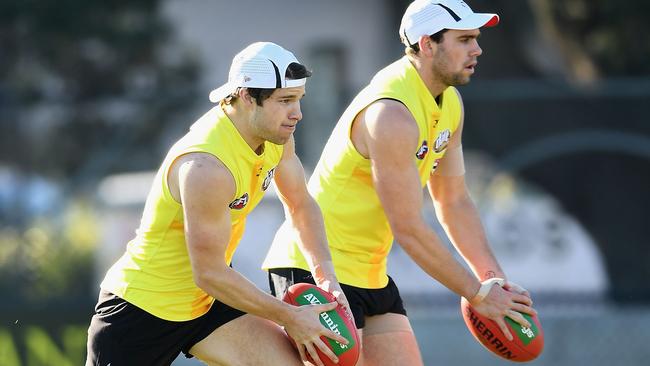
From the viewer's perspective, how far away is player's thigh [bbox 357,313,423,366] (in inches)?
205

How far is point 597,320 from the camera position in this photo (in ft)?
30.2

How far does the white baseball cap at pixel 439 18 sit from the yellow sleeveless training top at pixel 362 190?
170 mm

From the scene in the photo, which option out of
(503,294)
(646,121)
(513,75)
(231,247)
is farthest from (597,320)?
(231,247)

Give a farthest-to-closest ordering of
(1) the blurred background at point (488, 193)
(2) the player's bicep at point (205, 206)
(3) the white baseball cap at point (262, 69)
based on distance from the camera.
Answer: (1) the blurred background at point (488, 193), (3) the white baseball cap at point (262, 69), (2) the player's bicep at point (205, 206)

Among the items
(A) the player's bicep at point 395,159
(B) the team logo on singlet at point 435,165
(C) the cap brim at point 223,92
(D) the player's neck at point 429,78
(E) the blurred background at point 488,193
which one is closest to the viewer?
(C) the cap brim at point 223,92

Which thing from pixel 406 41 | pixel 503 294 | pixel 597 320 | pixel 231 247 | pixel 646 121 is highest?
pixel 406 41

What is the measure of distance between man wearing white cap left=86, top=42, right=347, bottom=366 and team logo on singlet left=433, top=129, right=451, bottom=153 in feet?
2.02

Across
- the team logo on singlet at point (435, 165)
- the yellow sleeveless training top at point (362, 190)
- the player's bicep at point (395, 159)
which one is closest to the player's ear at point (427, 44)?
the yellow sleeveless training top at point (362, 190)

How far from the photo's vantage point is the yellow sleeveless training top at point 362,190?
5.21 meters

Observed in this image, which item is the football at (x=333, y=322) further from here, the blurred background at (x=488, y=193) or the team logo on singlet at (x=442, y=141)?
the blurred background at (x=488, y=193)

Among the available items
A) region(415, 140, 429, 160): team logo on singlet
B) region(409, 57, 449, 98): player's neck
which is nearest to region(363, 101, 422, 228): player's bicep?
region(415, 140, 429, 160): team logo on singlet

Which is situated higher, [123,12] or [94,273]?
[123,12]

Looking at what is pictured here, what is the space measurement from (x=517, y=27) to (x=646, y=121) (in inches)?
106

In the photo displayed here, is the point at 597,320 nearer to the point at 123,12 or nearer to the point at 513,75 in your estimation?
the point at 513,75
